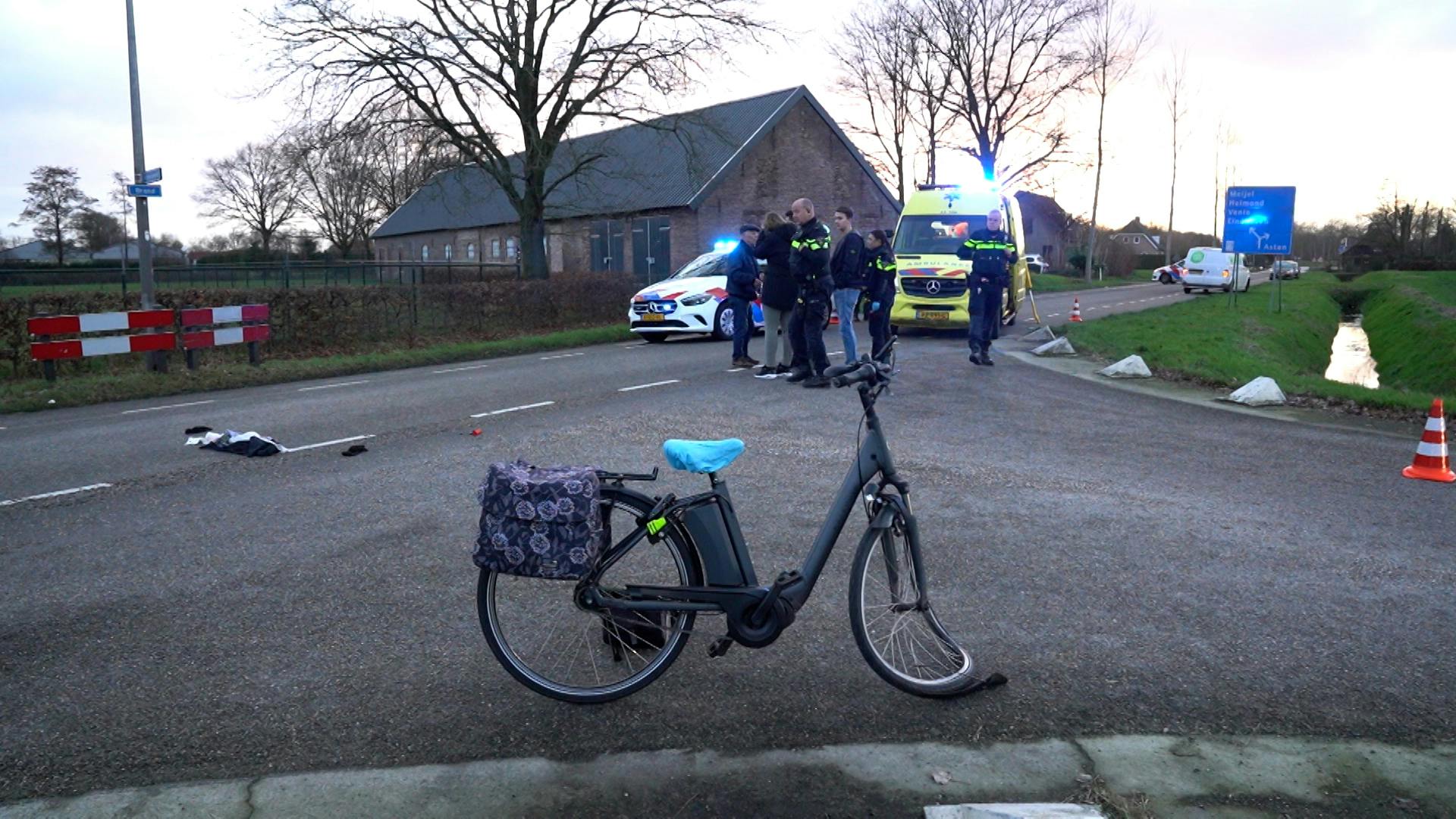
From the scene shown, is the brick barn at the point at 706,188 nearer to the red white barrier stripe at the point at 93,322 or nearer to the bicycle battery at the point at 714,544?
the red white barrier stripe at the point at 93,322

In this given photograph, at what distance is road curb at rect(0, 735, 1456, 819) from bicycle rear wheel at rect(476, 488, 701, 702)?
442 millimetres

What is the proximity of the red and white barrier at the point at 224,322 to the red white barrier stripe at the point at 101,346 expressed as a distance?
0.29 m

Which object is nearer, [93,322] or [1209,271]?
[93,322]

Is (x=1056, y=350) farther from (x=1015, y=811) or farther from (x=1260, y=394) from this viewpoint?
(x=1015, y=811)

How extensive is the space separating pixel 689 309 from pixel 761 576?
13.7 metres

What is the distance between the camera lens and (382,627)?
15.7 feet

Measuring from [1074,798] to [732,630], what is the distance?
1.33m

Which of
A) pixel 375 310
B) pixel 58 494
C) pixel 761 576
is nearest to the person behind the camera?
pixel 761 576

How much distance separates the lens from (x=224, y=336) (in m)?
15.5

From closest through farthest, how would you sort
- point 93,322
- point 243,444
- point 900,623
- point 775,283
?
1. point 900,623
2. point 243,444
3. point 775,283
4. point 93,322

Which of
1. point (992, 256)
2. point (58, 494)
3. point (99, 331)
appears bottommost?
point (58, 494)

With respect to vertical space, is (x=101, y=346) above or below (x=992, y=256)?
below

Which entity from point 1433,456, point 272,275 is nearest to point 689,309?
point 1433,456

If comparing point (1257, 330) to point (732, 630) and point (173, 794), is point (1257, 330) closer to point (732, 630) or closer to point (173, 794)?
point (732, 630)
